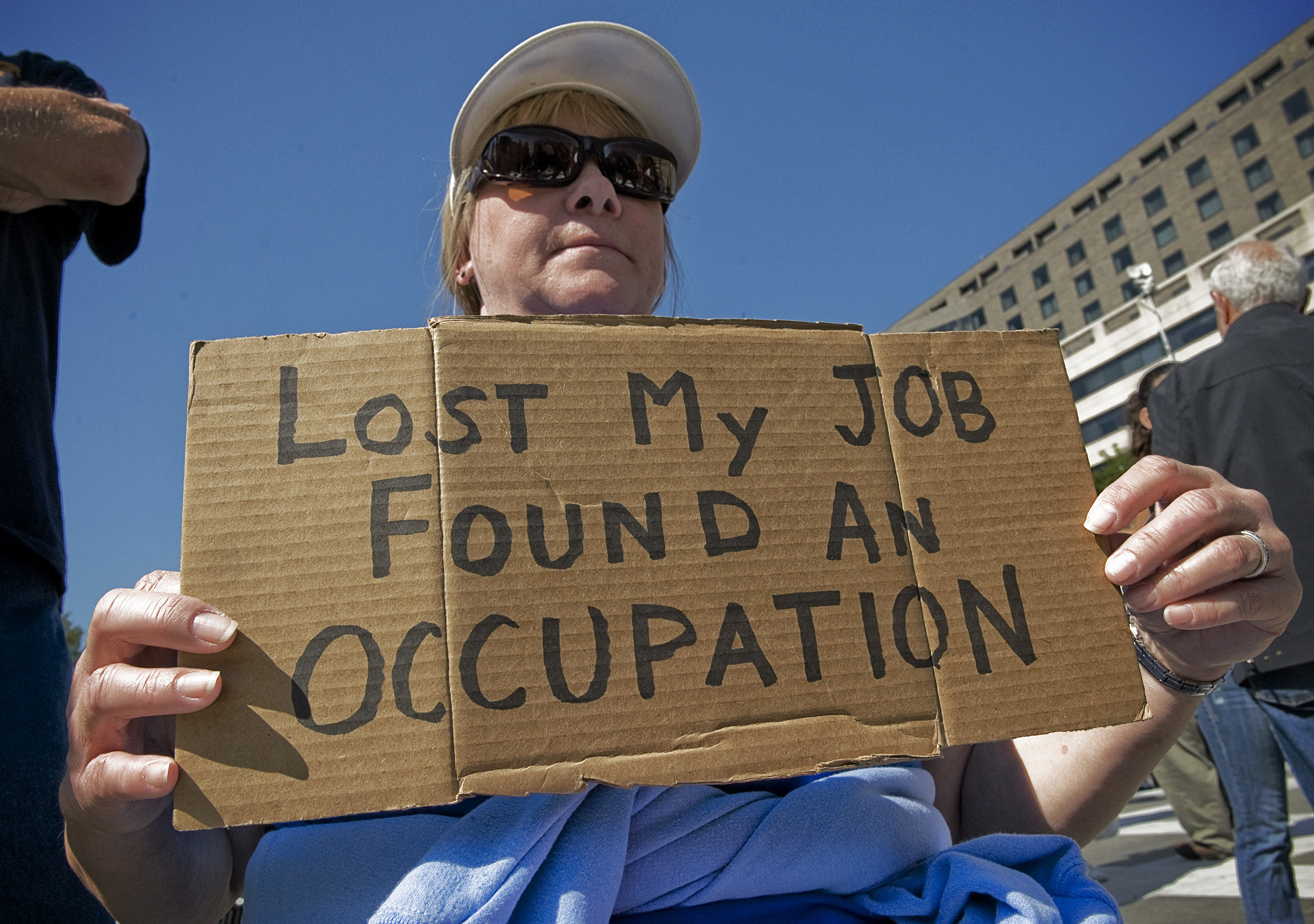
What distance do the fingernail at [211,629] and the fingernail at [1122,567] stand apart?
1.05 m

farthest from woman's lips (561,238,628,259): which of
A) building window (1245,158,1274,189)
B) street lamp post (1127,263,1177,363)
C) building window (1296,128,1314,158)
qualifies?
building window (1245,158,1274,189)

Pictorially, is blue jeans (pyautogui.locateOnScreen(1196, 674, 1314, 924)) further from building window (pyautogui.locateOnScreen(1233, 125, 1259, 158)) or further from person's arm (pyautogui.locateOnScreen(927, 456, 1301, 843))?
building window (pyautogui.locateOnScreen(1233, 125, 1259, 158))

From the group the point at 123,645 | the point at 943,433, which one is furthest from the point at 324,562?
the point at 943,433

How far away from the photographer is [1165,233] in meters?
43.1

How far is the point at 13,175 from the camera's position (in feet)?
4.84

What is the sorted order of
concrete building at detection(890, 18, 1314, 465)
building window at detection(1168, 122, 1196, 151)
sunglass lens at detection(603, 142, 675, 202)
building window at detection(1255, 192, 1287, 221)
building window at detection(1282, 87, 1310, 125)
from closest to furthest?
sunglass lens at detection(603, 142, 675, 202), concrete building at detection(890, 18, 1314, 465), building window at detection(1282, 87, 1310, 125), building window at detection(1255, 192, 1287, 221), building window at detection(1168, 122, 1196, 151)

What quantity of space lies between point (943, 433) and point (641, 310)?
28.8 inches

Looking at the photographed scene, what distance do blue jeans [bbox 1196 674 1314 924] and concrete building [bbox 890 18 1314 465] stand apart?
103ft

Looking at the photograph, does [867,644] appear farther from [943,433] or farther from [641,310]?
[641,310]

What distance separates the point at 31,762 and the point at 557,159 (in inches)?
54.6

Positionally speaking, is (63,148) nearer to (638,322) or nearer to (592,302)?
(592,302)

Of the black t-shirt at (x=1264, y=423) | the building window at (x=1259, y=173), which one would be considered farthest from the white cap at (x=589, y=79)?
the building window at (x=1259, y=173)

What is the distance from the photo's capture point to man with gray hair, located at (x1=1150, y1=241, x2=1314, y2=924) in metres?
2.14

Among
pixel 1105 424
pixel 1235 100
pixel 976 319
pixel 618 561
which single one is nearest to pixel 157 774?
pixel 618 561
